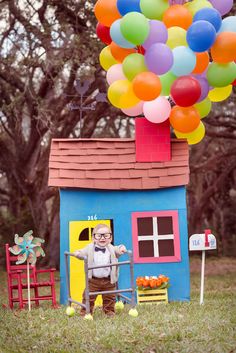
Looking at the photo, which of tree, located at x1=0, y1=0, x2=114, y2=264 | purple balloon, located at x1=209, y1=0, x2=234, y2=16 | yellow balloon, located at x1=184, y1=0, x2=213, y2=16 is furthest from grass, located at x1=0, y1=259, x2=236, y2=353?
tree, located at x1=0, y1=0, x2=114, y2=264

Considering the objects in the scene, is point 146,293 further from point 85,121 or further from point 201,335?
point 85,121

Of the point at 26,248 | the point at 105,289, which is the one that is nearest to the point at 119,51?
Answer: the point at 26,248

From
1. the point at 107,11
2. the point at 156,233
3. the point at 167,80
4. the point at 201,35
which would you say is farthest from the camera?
the point at 156,233

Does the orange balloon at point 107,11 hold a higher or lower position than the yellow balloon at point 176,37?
higher

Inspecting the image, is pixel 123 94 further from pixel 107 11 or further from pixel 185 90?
pixel 107 11

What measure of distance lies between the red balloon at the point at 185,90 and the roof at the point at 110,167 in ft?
4.93

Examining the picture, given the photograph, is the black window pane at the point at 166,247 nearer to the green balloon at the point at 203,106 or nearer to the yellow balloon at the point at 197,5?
the green balloon at the point at 203,106

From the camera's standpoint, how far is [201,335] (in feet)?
21.0

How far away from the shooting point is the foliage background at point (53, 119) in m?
13.6

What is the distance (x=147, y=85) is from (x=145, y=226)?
2418 mm

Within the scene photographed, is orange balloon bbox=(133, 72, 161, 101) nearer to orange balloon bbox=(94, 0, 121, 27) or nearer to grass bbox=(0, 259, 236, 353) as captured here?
orange balloon bbox=(94, 0, 121, 27)

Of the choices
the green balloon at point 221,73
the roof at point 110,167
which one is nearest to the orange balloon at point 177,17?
the green balloon at point 221,73

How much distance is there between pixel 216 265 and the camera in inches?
762

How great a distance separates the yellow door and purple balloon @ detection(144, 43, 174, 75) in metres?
2.61
